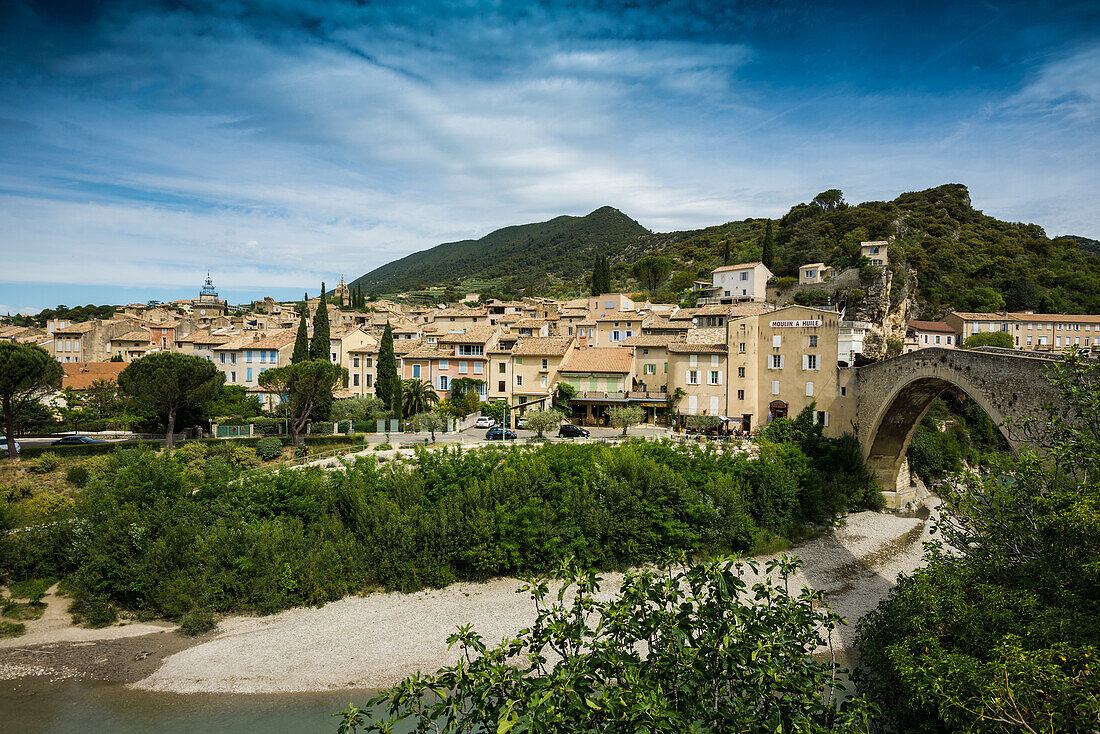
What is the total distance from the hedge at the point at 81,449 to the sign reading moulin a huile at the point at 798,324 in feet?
121

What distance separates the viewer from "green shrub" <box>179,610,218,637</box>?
1743cm

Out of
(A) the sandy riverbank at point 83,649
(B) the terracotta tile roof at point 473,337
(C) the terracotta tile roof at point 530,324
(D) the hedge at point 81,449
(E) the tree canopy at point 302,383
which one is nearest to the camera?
(A) the sandy riverbank at point 83,649

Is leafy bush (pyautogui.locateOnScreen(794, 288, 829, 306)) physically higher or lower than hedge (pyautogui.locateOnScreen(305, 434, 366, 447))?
higher

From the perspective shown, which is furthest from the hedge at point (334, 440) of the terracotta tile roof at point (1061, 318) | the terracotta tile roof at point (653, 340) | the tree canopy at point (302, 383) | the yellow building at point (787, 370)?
the terracotta tile roof at point (1061, 318)

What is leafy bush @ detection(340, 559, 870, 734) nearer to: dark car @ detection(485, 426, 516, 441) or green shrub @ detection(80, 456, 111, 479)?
dark car @ detection(485, 426, 516, 441)

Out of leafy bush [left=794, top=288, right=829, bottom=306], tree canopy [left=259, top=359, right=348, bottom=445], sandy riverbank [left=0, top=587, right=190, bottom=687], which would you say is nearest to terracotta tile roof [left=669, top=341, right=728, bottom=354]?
leafy bush [left=794, top=288, right=829, bottom=306]

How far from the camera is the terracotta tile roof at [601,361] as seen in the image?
39125 millimetres

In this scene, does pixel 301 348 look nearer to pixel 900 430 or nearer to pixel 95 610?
pixel 95 610

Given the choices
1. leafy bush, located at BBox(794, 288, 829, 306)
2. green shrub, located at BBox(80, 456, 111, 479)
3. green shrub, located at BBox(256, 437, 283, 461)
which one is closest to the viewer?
green shrub, located at BBox(80, 456, 111, 479)

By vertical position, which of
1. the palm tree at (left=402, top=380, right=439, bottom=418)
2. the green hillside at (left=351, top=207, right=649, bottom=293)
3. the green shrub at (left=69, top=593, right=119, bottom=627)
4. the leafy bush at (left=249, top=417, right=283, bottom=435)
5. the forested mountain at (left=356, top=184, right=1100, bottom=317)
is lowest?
the green shrub at (left=69, top=593, right=119, bottom=627)

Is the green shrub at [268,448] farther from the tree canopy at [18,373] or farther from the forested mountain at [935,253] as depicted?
the forested mountain at [935,253]

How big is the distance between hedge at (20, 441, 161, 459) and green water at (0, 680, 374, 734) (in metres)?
17.0

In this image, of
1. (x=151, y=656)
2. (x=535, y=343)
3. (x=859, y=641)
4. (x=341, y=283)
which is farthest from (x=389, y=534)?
(x=341, y=283)

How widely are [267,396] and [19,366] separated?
16.2 m
